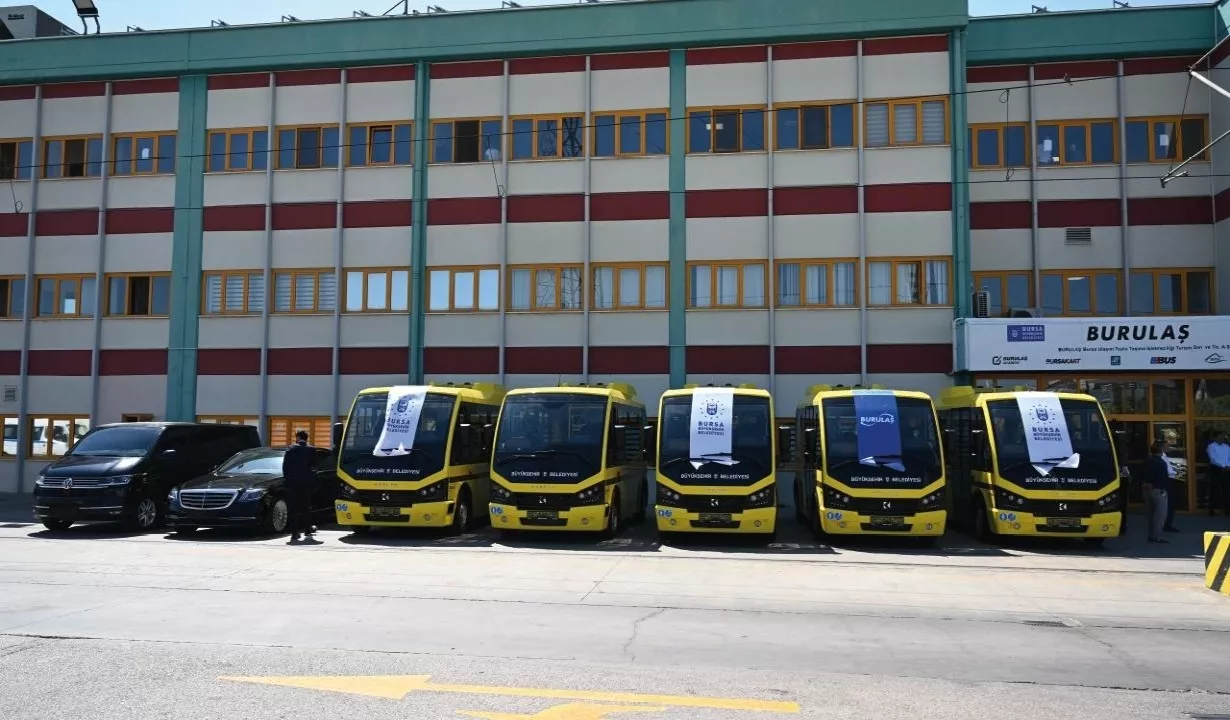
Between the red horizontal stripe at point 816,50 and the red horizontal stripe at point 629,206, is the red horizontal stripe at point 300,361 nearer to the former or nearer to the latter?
the red horizontal stripe at point 629,206

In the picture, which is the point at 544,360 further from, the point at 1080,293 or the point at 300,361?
the point at 1080,293

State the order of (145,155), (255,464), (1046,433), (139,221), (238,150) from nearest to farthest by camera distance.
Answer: (1046,433) → (255,464) → (238,150) → (139,221) → (145,155)

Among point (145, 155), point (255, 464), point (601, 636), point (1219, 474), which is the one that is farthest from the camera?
point (145, 155)

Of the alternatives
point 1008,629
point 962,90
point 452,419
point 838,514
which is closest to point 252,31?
point 452,419

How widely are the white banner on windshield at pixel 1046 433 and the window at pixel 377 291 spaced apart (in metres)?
14.8

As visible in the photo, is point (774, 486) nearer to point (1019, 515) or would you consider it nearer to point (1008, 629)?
point (1019, 515)

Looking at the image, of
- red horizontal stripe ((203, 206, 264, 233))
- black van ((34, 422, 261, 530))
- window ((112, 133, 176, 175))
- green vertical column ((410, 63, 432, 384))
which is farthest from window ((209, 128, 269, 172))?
black van ((34, 422, 261, 530))

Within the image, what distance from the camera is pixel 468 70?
79.0 feet

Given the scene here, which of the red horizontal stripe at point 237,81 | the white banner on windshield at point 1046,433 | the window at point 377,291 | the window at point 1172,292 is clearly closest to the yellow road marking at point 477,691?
the white banner on windshield at point 1046,433

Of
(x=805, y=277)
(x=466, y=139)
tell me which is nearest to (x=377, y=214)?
(x=466, y=139)

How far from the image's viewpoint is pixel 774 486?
49.8ft

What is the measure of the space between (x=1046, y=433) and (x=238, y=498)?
13.7m

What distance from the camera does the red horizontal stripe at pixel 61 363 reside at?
24984 millimetres

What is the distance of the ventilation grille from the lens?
22.7 metres
